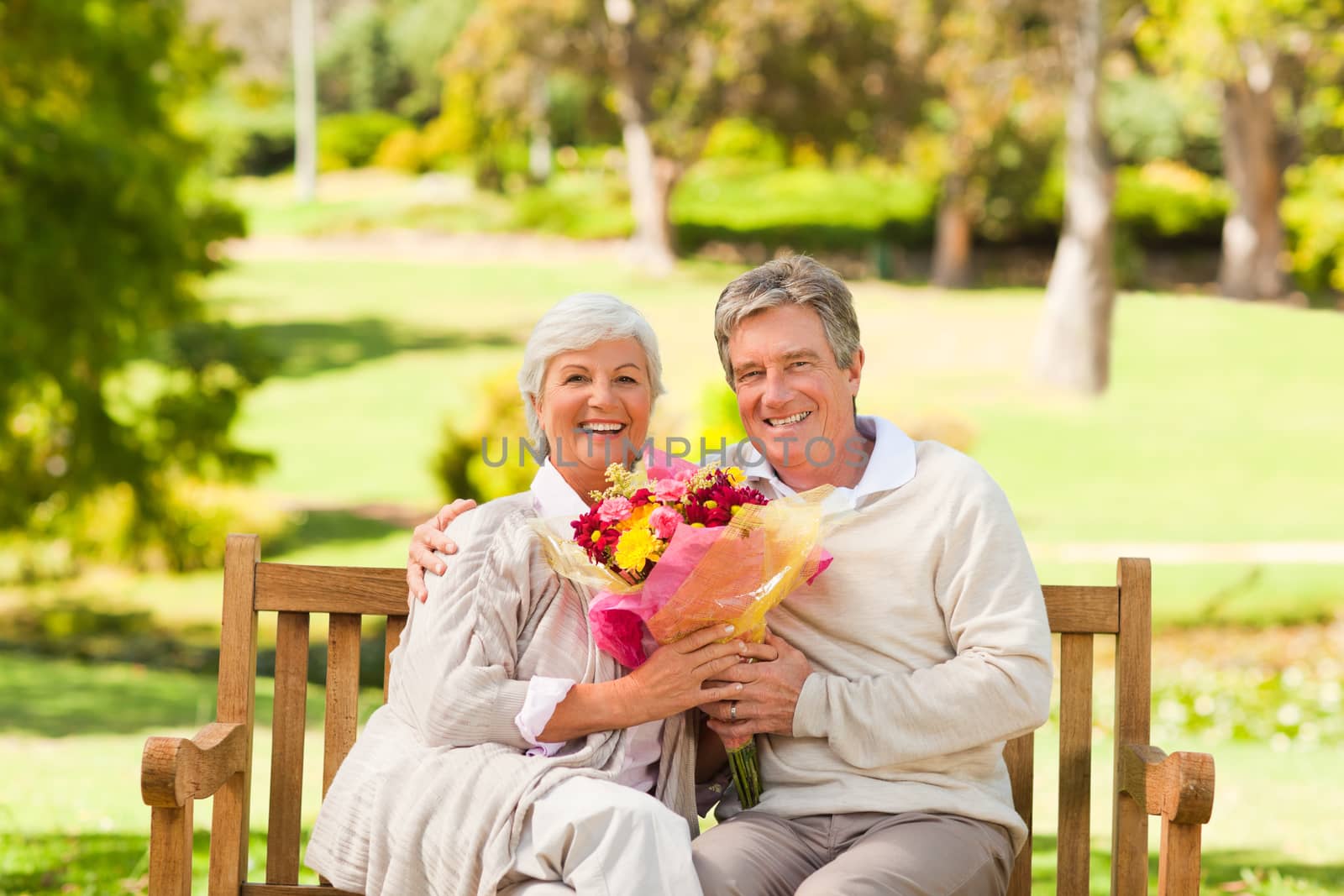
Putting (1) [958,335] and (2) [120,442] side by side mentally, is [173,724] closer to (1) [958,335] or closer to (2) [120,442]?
(2) [120,442]

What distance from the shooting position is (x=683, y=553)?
9.07 feet

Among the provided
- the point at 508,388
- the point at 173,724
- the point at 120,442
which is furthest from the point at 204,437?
the point at 173,724

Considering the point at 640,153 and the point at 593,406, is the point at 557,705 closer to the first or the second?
the point at 593,406

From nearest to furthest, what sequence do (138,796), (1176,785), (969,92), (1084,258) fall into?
(1176,785), (138,796), (1084,258), (969,92)

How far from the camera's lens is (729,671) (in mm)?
2998

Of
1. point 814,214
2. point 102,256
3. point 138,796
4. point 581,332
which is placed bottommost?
point 138,796

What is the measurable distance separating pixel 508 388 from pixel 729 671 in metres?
9.10

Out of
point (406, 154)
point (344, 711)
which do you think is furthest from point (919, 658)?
point (406, 154)

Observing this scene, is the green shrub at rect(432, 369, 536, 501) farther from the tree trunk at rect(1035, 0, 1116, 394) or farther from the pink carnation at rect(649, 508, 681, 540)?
the tree trunk at rect(1035, 0, 1116, 394)

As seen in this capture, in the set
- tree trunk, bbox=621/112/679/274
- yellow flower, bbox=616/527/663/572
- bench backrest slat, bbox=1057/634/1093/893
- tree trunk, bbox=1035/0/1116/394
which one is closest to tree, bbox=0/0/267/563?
yellow flower, bbox=616/527/663/572

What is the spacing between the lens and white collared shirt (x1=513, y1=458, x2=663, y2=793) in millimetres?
2871

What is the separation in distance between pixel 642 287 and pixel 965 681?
23298 mm

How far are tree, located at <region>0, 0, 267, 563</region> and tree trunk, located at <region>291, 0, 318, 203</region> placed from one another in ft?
77.4

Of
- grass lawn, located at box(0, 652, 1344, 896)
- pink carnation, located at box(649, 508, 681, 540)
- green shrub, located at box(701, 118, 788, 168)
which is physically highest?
green shrub, located at box(701, 118, 788, 168)
